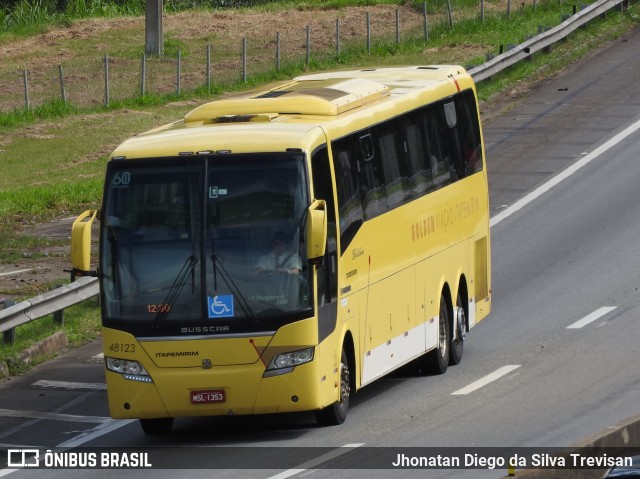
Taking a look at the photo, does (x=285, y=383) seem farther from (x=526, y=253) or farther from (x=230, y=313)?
(x=526, y=253)

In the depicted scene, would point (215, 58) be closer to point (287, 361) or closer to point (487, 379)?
point (487, 379)

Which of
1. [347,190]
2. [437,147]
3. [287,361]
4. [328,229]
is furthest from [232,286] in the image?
[437,147]

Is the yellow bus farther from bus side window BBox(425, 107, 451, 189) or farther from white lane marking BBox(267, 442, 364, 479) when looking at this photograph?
bus side window BBox(425, 107, 451, 189)

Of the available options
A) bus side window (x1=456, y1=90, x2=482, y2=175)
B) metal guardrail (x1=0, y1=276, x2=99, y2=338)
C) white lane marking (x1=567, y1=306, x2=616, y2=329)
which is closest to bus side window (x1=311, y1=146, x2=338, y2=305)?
bus side window (x1=456, y1=90, x2=482, y2=175)

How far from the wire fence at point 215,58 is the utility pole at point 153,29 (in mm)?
355

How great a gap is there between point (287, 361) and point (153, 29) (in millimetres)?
36107

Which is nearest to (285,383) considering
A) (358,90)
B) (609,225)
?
(358,90)

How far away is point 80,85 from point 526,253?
931 inches

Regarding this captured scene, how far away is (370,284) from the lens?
58.5 ft

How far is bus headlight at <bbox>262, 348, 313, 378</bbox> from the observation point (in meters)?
16.0

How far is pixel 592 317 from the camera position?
22.3 meters

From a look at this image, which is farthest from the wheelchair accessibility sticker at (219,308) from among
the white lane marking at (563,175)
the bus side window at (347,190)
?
the white lane marking at (563,175)

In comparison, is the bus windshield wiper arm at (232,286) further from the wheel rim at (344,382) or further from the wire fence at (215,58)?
the wire fence at (215,58)

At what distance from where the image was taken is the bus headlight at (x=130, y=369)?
52.9 feet
